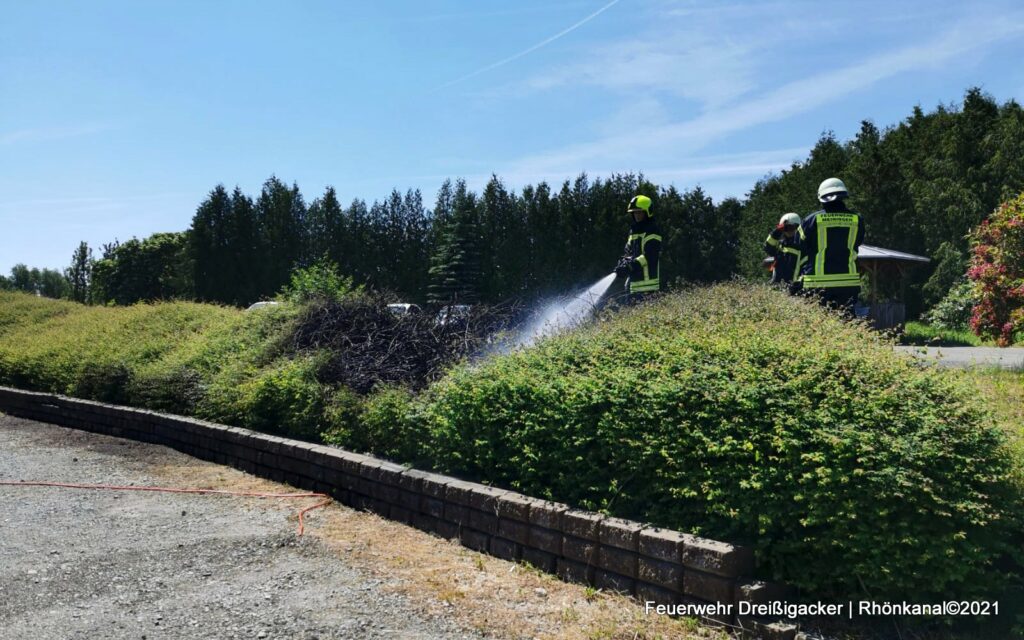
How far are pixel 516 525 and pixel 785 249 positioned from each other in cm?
581

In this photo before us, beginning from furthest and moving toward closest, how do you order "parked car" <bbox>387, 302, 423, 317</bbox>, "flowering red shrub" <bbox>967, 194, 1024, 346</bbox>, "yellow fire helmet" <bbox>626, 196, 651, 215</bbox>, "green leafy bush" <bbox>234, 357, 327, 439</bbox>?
"yellow fire helmet" <bbox>626, 196, 651, 215</bbox> < "parked car" <bbox>387, 302, 423, 317</bbox> < "flowering red shrub" <bbox>967, 194, 1024, 346</bbox> < "green leafy bush" <bbox>234, 357, 327, 439</bbox>

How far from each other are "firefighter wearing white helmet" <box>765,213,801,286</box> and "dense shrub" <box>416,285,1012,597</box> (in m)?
3.49

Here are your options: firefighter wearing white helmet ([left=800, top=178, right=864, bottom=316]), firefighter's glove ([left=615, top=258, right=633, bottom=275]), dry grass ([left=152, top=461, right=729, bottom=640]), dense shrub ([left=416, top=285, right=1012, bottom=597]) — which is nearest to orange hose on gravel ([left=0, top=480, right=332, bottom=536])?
dry grass ([left=152, top=461, right=729, bottom=640])

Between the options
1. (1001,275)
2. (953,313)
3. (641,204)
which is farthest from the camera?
(953,313)

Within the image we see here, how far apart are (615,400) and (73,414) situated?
31.3ft

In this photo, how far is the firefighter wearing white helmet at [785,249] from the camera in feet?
29.9

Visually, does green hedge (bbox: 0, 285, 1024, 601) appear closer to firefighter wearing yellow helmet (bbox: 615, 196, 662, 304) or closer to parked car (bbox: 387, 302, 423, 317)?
firefighter wearing yellow helmet (bbox: 615, 196, 662, 304)

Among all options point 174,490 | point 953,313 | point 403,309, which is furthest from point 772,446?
point 953,313

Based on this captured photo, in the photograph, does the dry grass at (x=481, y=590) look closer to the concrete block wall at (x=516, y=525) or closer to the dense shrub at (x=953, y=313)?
the concrete block wall at (x=516, y=525)

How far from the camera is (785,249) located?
30.3 ft

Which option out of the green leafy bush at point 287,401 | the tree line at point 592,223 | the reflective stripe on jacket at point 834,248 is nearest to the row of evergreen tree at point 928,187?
the tree line at point 592,223

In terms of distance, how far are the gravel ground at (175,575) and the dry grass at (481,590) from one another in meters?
0.15

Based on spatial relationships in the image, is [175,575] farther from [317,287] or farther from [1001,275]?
[1001,275]

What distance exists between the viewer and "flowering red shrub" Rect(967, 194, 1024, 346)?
8898 millimetres
